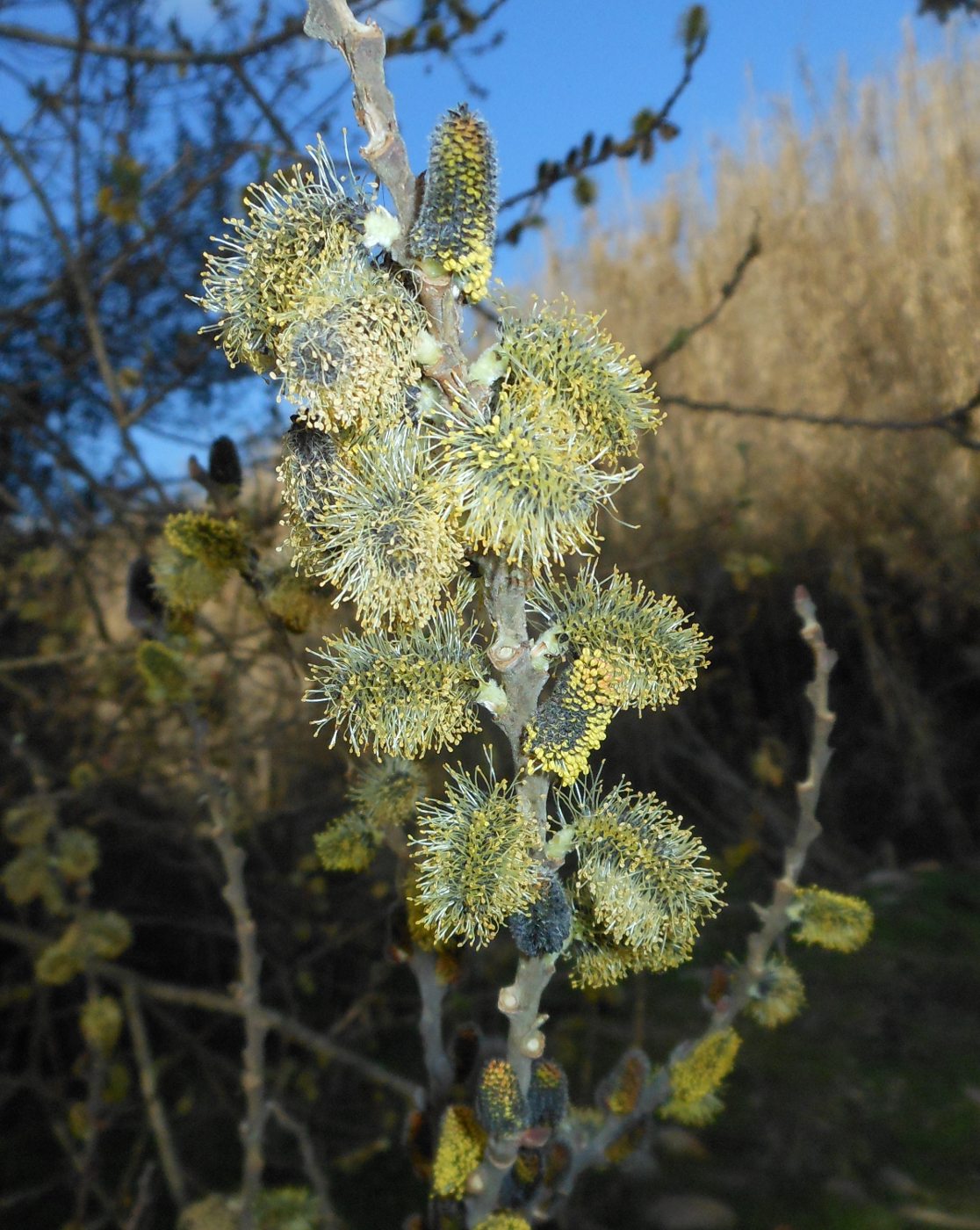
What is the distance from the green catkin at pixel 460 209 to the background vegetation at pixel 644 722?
0.24 meters

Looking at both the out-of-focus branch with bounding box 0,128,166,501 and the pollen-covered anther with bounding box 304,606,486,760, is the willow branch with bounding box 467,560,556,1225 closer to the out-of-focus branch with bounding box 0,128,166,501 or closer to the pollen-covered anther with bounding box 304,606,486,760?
the pollen-covered anther with bounding box 304,606,486,760

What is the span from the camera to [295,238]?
0.37 m

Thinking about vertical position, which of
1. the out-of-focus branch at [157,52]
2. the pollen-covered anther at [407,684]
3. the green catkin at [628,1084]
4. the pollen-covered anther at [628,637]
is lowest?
the green catkin at [628,1084]

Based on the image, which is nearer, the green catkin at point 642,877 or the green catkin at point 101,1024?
the green catkin at point 642,877

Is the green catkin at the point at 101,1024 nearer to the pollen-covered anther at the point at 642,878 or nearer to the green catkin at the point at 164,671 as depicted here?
the green catkin at the point at 164,671

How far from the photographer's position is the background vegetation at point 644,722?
1137mm

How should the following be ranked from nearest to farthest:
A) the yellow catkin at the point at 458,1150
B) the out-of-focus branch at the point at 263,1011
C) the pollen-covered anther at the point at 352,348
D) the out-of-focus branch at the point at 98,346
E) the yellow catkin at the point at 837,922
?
the pollen-covered anther at the point at 352,348, the yellow catkin at the point at 458,1150, the yellow catkin at the point at 837,922, the out-of-focus branch at the point at 263,1011, the out-of-focus branch at the point at 98,346

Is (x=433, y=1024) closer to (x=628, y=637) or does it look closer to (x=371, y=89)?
(x=628, y=637)

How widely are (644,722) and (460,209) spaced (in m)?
1.61

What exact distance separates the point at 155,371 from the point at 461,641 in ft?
4.92

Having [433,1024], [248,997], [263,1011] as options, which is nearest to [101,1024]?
[263,1011]

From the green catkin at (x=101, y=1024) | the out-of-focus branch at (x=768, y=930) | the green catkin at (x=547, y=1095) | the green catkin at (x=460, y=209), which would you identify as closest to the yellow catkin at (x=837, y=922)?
the out-of-focus branch at (x=768, y=930)

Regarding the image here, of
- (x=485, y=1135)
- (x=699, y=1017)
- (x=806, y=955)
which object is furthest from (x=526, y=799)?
(x=806, y=955)

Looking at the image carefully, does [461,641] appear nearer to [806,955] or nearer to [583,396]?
[583,396]
